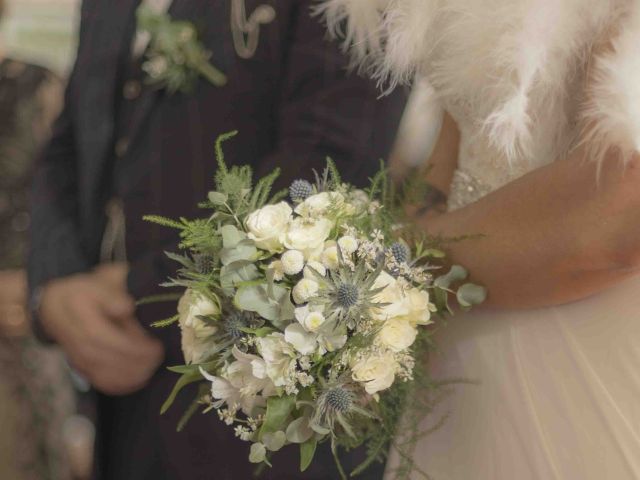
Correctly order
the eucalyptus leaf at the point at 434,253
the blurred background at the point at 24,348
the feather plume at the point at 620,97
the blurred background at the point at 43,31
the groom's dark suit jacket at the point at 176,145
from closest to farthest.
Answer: the feather plume at the point at 620,97 < the eucalyptus leaf at the point at 434,253 < the groom's dark suit jacket at the point at 176,145 < the blurred background at the point at 24,348 < the blurred background at the point at 43,31

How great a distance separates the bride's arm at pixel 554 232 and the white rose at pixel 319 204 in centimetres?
15

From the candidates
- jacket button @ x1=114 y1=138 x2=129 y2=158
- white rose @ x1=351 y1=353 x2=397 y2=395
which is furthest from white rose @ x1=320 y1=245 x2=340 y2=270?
jacket button @ x1=114 y1=138 x2=129 y2=158

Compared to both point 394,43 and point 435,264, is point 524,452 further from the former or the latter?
point 394,43

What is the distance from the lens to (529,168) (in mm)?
805

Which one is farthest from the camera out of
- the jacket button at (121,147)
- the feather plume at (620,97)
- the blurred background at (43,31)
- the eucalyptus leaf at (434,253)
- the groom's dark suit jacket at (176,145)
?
the blurred background at (43,31)

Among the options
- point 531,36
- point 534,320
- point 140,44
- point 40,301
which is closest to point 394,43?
point 531,36

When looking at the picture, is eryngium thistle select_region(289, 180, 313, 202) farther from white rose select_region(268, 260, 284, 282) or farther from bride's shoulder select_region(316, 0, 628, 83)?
bride's shoulder select_region(316, 0, 628, 83)

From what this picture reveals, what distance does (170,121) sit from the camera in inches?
42.0

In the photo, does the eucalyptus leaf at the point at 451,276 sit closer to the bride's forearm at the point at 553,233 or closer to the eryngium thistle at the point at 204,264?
the bride's forearm at the point at 553,233

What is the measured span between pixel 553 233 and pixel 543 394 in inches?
8.0

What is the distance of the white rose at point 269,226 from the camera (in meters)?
0.70

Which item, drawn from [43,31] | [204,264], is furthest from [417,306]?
[43,31]

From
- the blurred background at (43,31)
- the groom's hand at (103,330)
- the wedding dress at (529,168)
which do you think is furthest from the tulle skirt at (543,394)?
the blurred background at (43,31)

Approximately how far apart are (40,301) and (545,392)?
2.67ft
